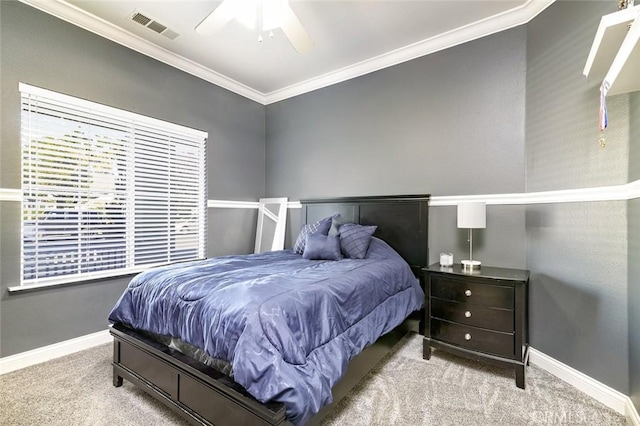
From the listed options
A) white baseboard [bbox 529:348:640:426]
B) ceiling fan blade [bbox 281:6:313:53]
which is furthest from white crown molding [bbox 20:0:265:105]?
white baseboard [bbox 529:348:640:426]

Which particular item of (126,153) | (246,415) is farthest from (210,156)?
(246,415)

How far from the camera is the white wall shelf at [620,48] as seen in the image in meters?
1.11

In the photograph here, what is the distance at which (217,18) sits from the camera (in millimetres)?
2074

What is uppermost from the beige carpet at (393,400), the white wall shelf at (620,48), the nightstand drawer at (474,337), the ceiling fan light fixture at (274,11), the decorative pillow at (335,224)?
the ceiling fan light fixture at (274,11)

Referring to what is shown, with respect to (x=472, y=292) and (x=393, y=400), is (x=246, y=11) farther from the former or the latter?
(x=393, y=400)

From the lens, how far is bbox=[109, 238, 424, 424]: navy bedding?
1.25m

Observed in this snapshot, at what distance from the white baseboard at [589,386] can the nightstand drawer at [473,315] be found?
520mm

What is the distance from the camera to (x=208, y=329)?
1.44 metres

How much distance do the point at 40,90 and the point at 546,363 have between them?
4695 millimetres

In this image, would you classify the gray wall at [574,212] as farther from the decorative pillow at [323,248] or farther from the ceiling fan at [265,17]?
the ceiling fan at [265,17]

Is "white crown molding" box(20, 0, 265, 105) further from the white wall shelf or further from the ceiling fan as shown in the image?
the white wall shelf

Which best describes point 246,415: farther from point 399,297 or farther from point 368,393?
point 399,297

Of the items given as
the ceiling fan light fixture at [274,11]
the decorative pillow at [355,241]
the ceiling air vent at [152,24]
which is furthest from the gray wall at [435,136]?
the ceiling air vent at [152,24]

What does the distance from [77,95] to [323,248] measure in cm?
266
